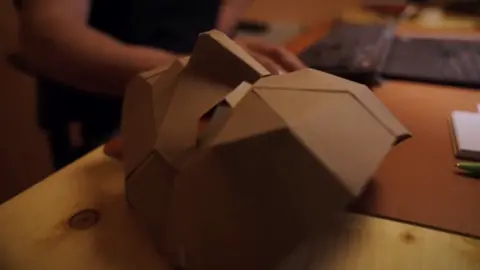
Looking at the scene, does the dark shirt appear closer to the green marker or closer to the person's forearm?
the person's forearm

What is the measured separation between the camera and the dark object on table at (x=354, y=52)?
851 millimetres

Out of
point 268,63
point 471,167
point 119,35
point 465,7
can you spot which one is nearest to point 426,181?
point 471,167

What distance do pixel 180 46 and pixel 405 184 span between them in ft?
1.89

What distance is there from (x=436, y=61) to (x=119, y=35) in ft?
1.69

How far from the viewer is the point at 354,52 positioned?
0.93 m

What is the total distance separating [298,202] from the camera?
385 mm

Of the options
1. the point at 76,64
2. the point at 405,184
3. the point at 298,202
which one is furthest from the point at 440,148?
the point at 76,64

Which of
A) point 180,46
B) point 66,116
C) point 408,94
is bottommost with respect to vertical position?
point 66,116

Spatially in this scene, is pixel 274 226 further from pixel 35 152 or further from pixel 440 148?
pixel 35 152

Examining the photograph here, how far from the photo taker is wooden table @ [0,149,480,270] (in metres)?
0.45

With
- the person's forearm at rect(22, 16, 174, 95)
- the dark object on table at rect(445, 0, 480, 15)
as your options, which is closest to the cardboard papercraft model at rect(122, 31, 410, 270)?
the person's forearm at rect(22, 16, 174, 95)

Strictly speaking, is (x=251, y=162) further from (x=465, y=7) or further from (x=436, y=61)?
(x=465, y=7)

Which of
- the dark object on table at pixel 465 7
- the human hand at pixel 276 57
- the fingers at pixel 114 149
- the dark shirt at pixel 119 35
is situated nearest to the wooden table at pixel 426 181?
the human hand at pixel 276 57

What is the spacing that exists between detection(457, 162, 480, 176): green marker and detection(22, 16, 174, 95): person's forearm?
0.36 meters
